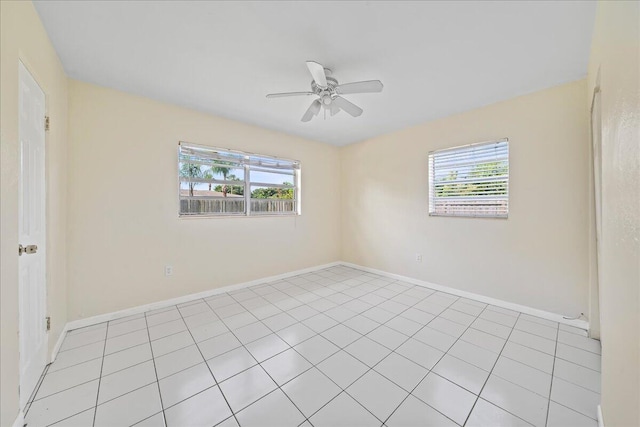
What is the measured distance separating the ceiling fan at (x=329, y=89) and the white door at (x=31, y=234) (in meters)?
1.61

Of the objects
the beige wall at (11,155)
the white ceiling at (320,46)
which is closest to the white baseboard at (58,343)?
the beige wall at (11,155)

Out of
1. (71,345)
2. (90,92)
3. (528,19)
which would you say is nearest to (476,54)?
(528,19)

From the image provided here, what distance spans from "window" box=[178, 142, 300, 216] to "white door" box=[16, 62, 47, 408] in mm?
1304

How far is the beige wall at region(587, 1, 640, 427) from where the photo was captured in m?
0.77

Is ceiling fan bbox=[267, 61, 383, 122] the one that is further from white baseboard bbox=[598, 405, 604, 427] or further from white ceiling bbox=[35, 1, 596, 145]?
white baseboard bbox=[598, 405, 604, 427]

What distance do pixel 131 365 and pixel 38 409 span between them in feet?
1.52

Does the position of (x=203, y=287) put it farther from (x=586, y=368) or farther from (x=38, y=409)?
(x=586, y=368)

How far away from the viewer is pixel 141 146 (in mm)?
2686

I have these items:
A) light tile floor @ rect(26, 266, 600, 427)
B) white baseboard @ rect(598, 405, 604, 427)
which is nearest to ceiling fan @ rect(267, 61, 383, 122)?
light tile floor @ rect(26, 266, 600, 427)

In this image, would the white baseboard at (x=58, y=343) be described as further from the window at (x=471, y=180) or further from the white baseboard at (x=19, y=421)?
the window at (x=471, y=180)

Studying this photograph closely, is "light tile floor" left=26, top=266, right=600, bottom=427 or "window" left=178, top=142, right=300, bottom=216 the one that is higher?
"window" left=178, top=142, right=300, bottom=216

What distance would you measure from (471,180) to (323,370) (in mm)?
2885

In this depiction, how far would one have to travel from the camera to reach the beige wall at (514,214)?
93.8 inches

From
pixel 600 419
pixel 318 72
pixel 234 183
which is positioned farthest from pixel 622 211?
pixel 234 183
